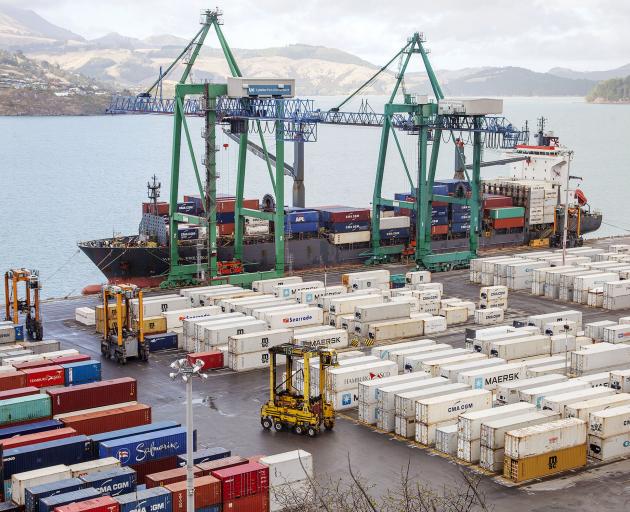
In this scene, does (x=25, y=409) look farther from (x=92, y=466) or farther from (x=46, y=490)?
(x=46, y=490)

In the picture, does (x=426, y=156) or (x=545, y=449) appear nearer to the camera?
(x=545, y=449)

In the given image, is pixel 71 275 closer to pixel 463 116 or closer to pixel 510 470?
pixel 463 116

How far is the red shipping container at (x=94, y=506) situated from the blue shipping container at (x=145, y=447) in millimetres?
4699

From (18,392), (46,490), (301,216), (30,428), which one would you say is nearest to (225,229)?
(301,216)

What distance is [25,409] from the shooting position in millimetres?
42000

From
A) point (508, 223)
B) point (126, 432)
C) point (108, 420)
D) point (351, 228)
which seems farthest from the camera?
point (508, 223)

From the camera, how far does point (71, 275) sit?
107438 mm

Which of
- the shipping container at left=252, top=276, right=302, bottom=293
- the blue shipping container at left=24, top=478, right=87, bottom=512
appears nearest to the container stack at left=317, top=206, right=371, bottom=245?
the shipping container at left=252, top=276, right=302, bottom=293

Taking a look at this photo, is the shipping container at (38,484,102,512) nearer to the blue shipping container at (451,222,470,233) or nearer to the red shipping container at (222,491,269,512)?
the red shipping container at (222,491,269,512)

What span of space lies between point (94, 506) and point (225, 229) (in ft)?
178

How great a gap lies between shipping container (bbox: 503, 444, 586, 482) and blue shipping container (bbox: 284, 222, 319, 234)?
46.4m

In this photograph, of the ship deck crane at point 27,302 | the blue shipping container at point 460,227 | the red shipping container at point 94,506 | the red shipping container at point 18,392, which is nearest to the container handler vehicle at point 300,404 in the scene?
the red shipping container at point 18,392

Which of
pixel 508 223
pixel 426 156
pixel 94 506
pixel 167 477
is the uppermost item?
pixel 426 156

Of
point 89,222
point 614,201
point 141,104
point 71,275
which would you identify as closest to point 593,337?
point 141,104
